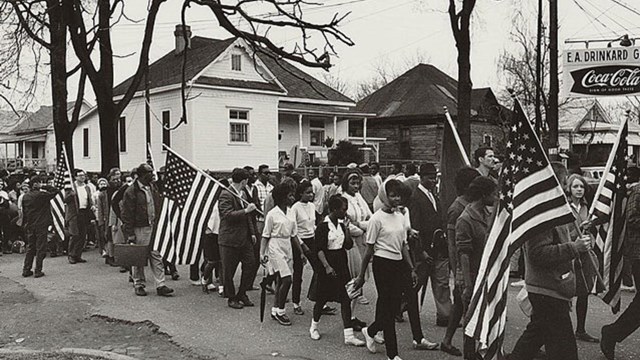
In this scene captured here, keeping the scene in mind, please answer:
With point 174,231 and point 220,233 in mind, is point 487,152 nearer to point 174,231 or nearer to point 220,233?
point 220,233

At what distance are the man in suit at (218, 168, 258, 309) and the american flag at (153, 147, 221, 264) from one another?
30 centimetres

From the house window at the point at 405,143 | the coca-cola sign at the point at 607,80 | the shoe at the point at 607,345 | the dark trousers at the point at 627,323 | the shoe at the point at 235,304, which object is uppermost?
the coca-cola sign at the point at 607,80

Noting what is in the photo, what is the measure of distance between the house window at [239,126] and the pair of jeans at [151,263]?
2226 centimetres

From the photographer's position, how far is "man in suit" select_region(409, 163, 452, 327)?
27.7ft

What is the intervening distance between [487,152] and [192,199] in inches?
170

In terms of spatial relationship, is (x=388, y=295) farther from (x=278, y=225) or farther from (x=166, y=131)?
(x=166, y=131)

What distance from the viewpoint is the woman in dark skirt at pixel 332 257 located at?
8242 millimetres

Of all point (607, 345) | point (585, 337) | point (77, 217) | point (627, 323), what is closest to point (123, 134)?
point (77, 217)

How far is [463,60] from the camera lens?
837 inches

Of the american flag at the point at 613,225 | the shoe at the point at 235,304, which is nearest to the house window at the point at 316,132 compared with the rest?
the shoe at the point at 235,304

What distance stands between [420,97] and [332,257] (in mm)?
43549

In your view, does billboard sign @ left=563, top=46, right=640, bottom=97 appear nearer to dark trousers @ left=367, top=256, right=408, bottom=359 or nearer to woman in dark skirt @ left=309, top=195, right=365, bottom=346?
woman in dark skirt @ left=309, top=195, right=365, bottom=346

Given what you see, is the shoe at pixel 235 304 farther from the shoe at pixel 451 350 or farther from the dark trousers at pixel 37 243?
the dark trousers at pixel 37 243

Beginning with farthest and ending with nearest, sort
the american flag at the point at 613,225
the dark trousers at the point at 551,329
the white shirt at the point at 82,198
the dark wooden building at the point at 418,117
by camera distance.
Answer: the dark wooden building at the point at 418,117 → the white shirt at the point at 82,198 → the american flag at the point at 613,225 → the dark trousers at the point at 551,329
